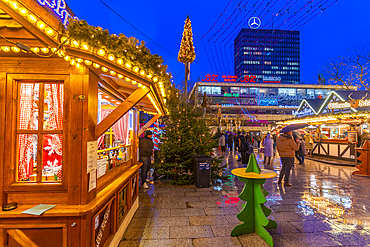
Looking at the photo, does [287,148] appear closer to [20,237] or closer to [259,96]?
[20,237]

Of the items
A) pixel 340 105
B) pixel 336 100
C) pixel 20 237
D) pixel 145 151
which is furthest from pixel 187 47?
pixel 336 100

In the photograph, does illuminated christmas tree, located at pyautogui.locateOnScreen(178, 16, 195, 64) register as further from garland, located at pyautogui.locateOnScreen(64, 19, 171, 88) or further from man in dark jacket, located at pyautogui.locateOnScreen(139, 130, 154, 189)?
garland, located at pyautogui.locateOnScreen(64, 19, 171, 88)

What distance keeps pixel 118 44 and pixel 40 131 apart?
57.6 inches

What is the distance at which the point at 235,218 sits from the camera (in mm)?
4480

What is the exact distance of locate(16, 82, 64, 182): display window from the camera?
266 centimetres

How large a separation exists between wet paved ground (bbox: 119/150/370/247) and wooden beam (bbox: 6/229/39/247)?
4.58 feet

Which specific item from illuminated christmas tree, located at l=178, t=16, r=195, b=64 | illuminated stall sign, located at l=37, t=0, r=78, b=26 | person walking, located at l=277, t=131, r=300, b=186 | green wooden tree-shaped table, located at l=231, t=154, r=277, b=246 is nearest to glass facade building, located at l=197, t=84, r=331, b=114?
illuminated christmas tree, located at l=178, t=16, r=195, b=64

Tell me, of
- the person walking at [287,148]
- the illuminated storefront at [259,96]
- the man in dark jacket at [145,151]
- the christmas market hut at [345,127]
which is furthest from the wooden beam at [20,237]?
the illuminated storefront at [259,96]

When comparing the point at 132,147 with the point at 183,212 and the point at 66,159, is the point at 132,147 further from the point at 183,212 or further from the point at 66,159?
the point at 66,159

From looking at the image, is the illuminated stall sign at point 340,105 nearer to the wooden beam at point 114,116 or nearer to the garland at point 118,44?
the garland at point 118,44

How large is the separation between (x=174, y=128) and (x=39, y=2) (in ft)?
20.0

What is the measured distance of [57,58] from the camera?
2607 millimetres

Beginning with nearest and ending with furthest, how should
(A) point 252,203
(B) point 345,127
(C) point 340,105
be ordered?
1. (A) point 252,203
2. (C) point 340,105
3. (B) point 345,127

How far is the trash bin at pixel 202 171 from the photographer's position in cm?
689
